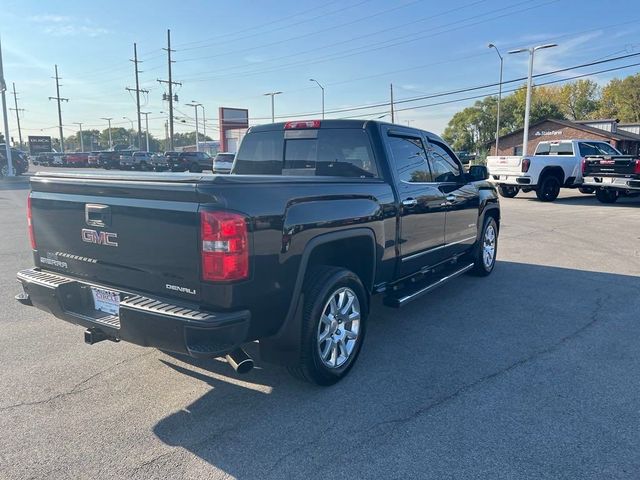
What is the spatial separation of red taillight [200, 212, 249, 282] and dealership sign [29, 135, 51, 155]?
77960 millimetres

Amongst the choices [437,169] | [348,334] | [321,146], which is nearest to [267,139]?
[321,146]

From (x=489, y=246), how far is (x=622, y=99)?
81.2 metres

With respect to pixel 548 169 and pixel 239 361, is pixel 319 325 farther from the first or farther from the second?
pixel 548 169

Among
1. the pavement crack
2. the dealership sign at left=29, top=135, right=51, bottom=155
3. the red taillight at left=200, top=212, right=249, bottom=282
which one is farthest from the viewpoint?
the dealership sign at left=29, top=135, right=51, bottom=155

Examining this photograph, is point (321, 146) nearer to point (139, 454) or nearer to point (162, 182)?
point (162, 182)

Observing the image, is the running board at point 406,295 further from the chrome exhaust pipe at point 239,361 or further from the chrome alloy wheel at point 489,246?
the chrome alloy wheel at point 489,246

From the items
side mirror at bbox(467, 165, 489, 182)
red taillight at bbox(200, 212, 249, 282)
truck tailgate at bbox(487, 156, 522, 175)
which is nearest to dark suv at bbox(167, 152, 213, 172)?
truck tailgate at bbox(487, 156, 522, 175)

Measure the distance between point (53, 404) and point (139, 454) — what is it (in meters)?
0.98

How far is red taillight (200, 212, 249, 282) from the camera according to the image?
2729 millimetres

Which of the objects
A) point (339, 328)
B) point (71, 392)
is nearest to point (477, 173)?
point (339, 328)

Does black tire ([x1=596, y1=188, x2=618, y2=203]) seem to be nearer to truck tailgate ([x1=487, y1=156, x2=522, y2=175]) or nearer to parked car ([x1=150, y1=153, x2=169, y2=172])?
truck tailgate ([x1=487, y1=156, x2=522, y2=175])

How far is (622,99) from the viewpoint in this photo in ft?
238

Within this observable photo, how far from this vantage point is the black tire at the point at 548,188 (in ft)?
58.2

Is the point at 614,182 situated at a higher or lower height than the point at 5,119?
lower
